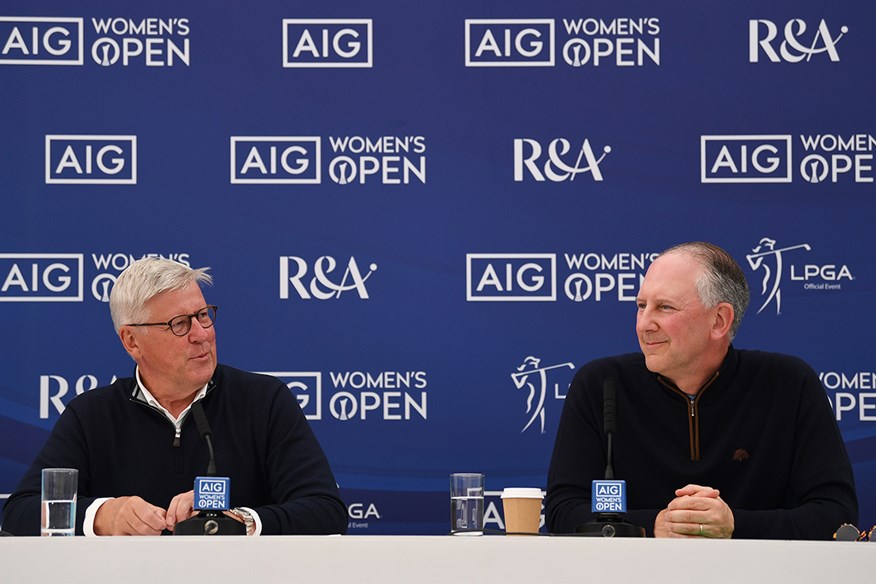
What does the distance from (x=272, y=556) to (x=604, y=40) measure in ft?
8.76

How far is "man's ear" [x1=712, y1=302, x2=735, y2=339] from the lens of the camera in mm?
3311

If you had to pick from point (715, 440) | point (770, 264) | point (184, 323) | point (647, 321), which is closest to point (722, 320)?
Answer: point (647, 321)

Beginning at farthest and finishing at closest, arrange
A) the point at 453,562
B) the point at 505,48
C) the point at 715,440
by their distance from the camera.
Result: the point at 505,48
the point at 715,440
the point at 453,562

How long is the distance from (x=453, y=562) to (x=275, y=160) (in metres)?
2.40

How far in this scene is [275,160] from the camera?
4.11 meters

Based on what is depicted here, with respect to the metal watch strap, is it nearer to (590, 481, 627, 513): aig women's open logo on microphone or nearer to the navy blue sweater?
the navy blue sweater

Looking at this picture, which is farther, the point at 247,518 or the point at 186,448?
the point at 186,448

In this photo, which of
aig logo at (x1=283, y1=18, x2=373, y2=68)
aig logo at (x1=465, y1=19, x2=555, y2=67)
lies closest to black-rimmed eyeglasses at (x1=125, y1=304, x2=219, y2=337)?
aig logo at (x1=283, y1=18, x2=373, y2=68)

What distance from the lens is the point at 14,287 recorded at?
406 centimetres

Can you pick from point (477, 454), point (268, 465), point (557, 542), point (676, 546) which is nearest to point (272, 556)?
point (557, 542)

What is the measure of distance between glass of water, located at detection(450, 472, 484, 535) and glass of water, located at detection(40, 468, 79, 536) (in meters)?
0.83

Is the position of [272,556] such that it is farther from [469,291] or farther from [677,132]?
[677,132]

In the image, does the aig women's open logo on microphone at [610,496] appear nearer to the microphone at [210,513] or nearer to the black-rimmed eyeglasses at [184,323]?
the microphone at [210,513]

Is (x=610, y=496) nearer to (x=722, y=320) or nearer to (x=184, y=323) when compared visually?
(x=722, y=320)
